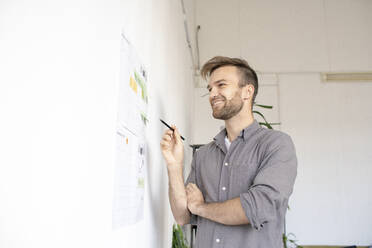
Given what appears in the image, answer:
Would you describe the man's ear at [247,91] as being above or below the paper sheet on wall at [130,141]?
above

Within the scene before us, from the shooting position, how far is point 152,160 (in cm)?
142

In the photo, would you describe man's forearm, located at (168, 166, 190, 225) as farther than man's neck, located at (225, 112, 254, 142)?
No

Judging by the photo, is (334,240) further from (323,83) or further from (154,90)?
(154,90)

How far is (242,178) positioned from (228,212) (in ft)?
0.67

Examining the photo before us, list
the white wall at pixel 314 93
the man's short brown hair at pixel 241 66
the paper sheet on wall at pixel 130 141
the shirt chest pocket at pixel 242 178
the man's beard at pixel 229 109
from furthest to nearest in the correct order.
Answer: the white wall at pixel 314 93 < the man's short brown hair at pixel 241 66 < the man's beard at pixel 229 109 < the shirt chest pocket at pixel 242 178 < the paper sheet on wall at pixel 130 141

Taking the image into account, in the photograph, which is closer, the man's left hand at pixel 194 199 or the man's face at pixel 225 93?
the man's left hand at pixel 194 199

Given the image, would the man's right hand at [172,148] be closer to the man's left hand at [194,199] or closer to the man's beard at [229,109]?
the man's left hand at [194,199]

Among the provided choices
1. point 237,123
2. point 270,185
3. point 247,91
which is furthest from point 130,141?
point 247,91

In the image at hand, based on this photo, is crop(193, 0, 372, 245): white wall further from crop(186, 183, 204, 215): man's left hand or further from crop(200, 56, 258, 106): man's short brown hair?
crop(186, 183, 204, 215): man's left hand

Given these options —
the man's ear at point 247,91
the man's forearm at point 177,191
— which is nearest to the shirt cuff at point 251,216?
the man's forearm at point 177,191

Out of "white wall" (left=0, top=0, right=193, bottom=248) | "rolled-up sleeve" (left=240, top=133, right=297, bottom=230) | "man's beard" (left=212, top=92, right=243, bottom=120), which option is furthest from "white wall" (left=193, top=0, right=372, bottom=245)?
"white wall" (left=0, top=0, right=193, bottom=248)

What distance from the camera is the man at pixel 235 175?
3.89 ft

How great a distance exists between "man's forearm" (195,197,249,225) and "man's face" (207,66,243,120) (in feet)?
1.54

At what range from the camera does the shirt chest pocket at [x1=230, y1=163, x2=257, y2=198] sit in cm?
135
